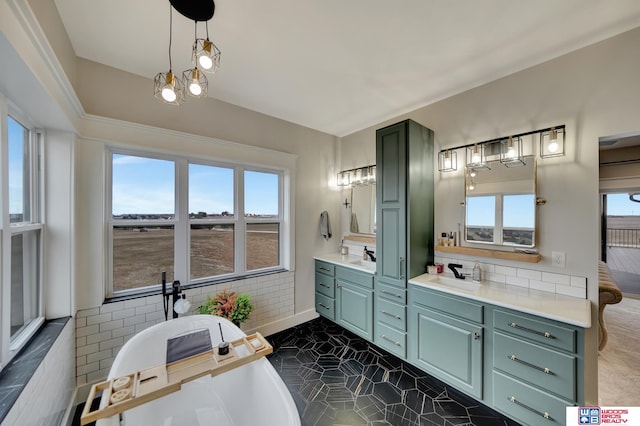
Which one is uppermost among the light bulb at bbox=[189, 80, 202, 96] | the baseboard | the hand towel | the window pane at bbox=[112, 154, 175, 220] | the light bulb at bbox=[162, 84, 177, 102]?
the light bulb at bbox=[189, 80, 202, 96]

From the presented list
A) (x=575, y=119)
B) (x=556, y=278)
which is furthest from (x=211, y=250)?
(x=575, y=119)

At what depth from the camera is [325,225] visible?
3520 millimetres

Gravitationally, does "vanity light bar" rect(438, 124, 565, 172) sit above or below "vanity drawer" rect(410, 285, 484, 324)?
above

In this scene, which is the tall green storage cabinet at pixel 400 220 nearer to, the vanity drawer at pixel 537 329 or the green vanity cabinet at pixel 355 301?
the green vanity cabinet at pixel 355 301

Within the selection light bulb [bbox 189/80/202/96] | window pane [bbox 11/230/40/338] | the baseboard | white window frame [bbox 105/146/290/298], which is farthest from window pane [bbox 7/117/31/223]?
the baseboard

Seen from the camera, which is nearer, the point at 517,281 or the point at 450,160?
the point at 517,281

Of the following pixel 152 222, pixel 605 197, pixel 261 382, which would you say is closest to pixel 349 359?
pixel 261 382

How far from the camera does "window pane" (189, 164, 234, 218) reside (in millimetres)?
2615

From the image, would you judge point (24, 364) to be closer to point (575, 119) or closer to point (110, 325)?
point (110, 325)

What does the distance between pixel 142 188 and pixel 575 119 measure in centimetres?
392

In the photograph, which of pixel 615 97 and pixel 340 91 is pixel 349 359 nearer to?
pixel 340 91

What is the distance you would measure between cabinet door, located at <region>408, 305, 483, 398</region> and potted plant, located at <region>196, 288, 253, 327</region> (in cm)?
178

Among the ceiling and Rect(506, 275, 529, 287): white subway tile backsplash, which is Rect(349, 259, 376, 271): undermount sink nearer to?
Rect(506, 275, 529, 287): white subway tile backsplash

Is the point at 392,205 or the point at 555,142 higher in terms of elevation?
the point at 555,142
